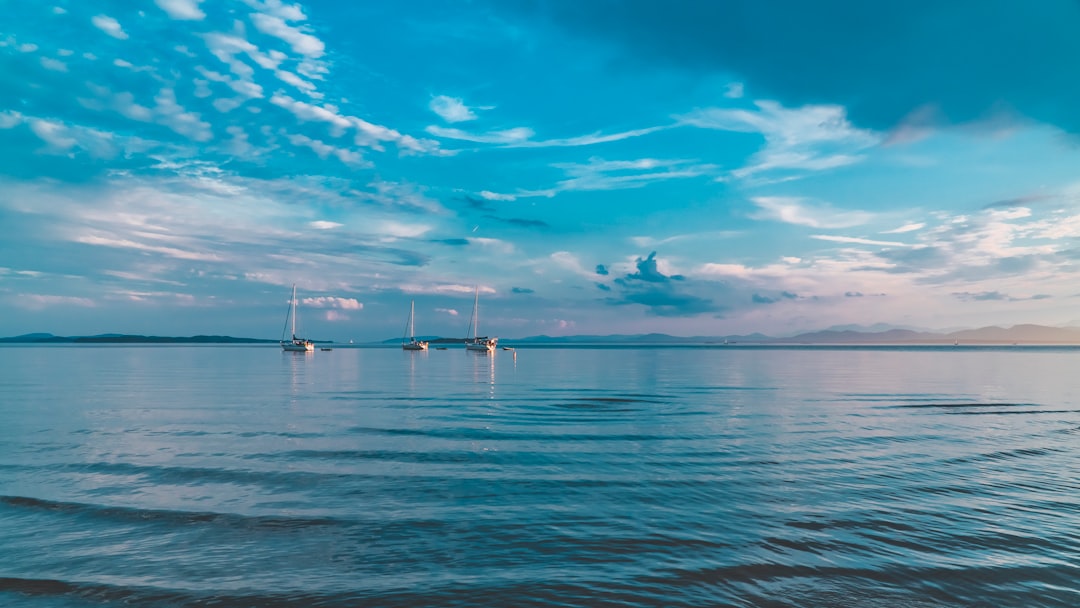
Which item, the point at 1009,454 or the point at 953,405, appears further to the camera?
the point at 953,405

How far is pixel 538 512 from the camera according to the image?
55.6 ft

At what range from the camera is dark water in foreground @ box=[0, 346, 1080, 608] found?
39.1 ft

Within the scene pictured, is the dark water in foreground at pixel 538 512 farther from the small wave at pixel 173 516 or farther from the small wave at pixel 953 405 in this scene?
the small wave at pixel 953 405

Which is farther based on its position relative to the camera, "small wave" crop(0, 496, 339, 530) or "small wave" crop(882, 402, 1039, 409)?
"small wave" crop(882, 402, 1039, 409)

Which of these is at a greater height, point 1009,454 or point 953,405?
point 953,405

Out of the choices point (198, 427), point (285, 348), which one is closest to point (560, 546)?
point (198, 427)

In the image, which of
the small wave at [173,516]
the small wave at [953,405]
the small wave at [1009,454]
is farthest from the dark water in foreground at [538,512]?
the small wave at [953,405]

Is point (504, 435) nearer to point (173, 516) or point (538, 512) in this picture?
point (538, 512)

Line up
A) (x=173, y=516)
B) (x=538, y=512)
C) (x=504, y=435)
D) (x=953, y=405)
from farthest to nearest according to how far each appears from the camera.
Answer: (x=953, y=405) < (x=504, y=435) < (x=538, y=512) < (x=173, y=516)

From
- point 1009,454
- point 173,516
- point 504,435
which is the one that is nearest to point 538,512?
point 173,516

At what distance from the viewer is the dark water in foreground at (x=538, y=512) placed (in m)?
11.9

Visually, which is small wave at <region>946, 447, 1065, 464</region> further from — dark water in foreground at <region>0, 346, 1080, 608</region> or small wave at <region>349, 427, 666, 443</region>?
small wave at <region>349, 427, 666, 443</region>

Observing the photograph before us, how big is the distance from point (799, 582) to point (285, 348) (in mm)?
201604

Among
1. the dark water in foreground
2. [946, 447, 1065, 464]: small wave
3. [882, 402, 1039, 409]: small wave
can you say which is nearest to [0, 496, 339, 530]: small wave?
the dark water in foreground
